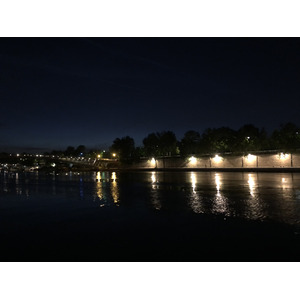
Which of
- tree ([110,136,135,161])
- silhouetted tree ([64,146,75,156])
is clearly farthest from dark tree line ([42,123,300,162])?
silhouetted tree ([64,146,75,156])

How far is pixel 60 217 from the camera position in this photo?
421 inches

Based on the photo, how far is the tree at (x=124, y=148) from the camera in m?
87.3

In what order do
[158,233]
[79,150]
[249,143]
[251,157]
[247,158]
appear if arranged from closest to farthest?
[158,233]
[251,157]
[247,158]
[249,143]
[79,150]

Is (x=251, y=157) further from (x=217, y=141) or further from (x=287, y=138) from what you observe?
(x=217, y=141)

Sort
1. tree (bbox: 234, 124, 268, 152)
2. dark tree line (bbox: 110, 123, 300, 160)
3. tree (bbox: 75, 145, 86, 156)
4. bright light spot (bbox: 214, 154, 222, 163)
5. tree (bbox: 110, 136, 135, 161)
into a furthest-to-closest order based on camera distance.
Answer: tree (bbox: 75, 145, 86, 156), tree (bbox: 110, 136, 135, 161), bright light spot (bbox: 214, 154, 222, 163), tree (bbox: 234, 124, 268, 152), dark tree line (bbox: 110, 123, 300, 160)

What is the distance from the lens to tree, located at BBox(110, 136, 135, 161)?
87312 mm

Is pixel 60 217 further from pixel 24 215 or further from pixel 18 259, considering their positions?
pixel 18 259

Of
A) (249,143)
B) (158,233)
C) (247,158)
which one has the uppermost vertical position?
(249,143)

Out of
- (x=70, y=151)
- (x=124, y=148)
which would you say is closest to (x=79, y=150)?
(x=70, y=151)

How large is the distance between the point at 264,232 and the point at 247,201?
5.53m

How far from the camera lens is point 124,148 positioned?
8894 cm

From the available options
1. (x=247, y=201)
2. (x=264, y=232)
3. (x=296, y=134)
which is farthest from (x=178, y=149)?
(x=264, y=232)

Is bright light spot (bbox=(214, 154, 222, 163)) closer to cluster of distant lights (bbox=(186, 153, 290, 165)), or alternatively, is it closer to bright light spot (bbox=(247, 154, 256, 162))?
cluster of distant lights (bbox=(186, 153, 290, 165))

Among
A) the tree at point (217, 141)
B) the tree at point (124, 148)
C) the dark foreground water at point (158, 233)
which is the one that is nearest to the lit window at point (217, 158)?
the tree at point (217, 141)
